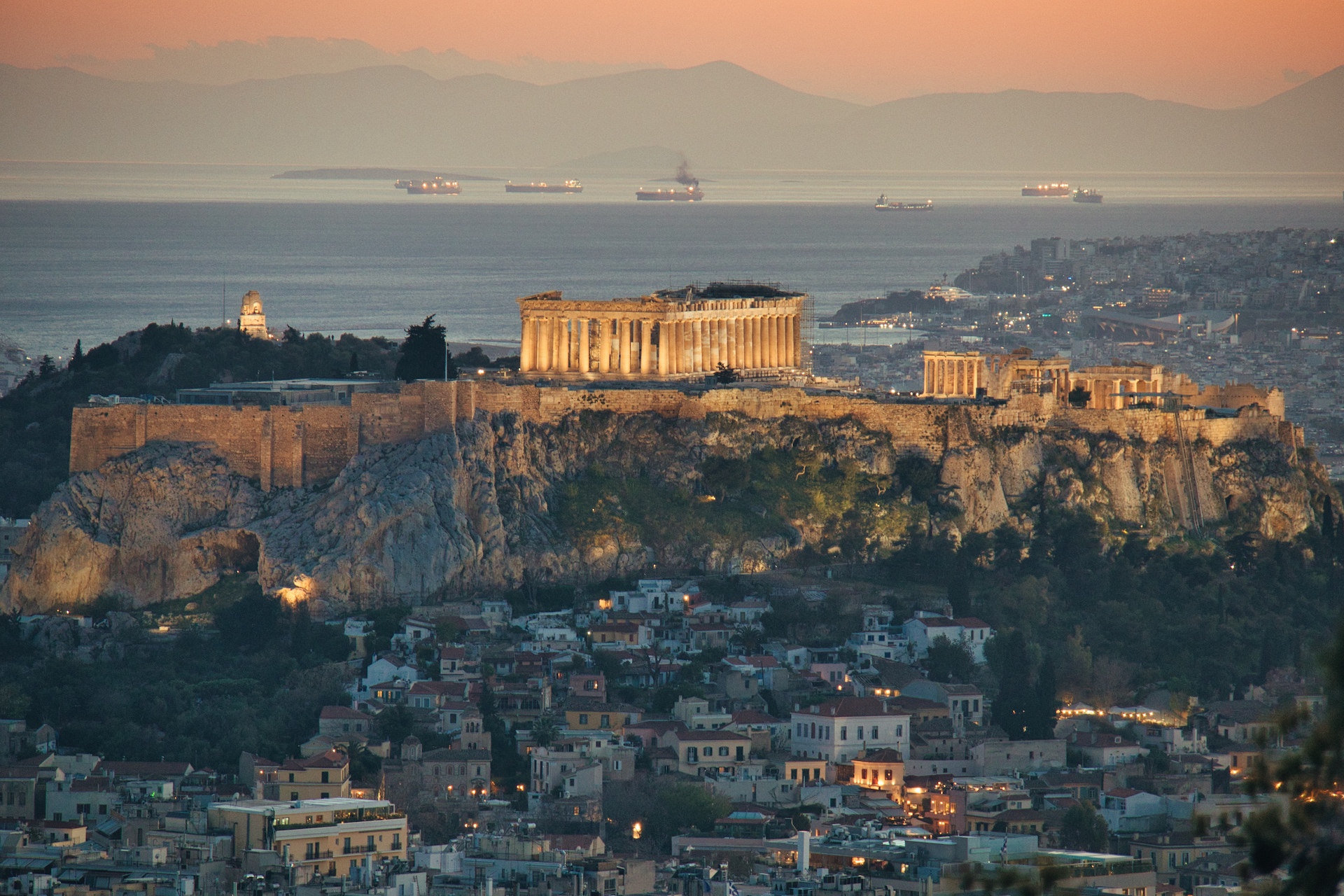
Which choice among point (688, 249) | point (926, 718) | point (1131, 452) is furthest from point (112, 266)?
point (926, 718)

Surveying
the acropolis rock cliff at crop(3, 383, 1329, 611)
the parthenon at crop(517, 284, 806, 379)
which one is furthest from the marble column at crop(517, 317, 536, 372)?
the acropolis rock cliff at crop(3, 383, 1329, 611)

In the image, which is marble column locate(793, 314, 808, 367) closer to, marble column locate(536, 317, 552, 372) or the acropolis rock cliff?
the acropolis rock cliff

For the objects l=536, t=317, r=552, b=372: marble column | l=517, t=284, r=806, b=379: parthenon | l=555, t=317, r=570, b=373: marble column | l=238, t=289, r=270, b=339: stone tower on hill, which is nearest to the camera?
l=517, t=284, r=806, b=379: parthenon

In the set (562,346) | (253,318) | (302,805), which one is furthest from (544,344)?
(302,805)

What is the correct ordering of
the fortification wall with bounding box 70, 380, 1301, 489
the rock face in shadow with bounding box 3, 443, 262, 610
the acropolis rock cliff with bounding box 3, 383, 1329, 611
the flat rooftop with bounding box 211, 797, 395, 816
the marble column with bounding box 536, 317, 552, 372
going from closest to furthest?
the flat rooftop with bounding box 211, 797, 395, 816 < the acropolis rock cliff with bounding box 3, 383, 1329, 611 < the rock face in shadow with bounding box 3, 443, 262, 610 < the fortification wall with bounding box 70, 380, 1301, 489 < the marble column with bounding box 536, 317, 552, 372

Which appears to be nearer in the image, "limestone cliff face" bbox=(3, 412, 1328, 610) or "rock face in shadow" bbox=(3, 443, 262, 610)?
"limestone cliff face" bbox=(3, 412, 1328, 610)

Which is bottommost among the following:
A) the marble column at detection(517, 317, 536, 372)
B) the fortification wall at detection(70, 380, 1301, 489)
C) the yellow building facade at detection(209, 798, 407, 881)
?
the yellow building facade at detection(209, 798, 407, 881)

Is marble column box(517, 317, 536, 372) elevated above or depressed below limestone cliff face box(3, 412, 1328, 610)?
above

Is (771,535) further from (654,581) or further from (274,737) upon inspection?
(274,737)
